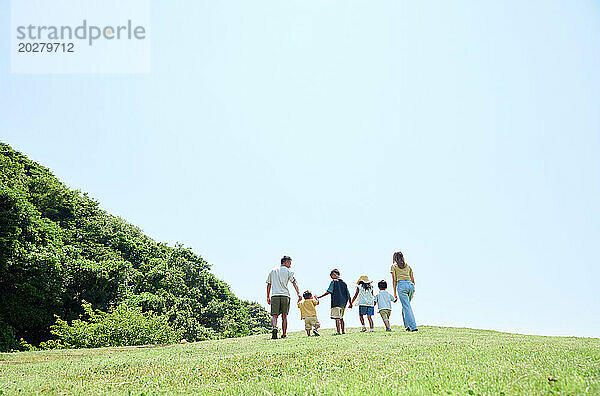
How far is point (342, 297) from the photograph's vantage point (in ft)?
57.0

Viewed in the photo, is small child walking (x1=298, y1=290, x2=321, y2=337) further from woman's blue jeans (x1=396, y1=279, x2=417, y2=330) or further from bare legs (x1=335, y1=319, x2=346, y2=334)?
woman's blue jeans (x1=396, y1=279, x2=417, y2=330)

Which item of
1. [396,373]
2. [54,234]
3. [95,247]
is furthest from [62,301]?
[396,373]

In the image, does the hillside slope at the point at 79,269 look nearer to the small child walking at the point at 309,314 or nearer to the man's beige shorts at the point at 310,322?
the small child walking at the point at 309,314

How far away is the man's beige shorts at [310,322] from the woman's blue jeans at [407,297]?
135 inches

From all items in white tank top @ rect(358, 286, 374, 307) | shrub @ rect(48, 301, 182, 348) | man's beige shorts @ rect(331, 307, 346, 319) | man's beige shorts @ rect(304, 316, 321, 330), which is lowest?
shrub @ rect(48, 301, 182, 348)

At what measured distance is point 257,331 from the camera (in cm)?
4772

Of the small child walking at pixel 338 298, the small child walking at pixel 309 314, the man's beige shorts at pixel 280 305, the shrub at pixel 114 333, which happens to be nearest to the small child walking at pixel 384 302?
the small child walking at pixel 338 298

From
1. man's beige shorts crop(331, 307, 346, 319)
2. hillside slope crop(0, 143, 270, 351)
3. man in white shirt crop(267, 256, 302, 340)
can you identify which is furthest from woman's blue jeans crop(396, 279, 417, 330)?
hillside slope crop(0, 143, 270, 351)

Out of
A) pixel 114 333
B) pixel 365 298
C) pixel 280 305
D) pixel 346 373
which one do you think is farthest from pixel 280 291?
pixel 114 333

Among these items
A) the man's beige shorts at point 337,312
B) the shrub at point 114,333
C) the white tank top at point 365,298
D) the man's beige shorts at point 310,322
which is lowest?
the shrub at point 114,333

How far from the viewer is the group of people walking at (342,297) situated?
51.6 ft

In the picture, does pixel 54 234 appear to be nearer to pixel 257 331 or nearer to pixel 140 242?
pixel 140 242

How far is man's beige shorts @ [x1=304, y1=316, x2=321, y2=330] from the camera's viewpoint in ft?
56.9

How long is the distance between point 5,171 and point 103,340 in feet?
64.2
